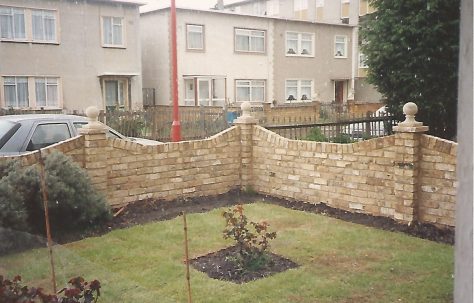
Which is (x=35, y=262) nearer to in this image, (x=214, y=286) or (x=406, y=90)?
(x=214, y=286)

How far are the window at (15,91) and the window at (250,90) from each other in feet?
38.2

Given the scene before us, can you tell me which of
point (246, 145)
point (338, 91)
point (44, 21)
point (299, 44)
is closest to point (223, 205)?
point (246, 145)

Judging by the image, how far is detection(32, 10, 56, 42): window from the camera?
21406mm

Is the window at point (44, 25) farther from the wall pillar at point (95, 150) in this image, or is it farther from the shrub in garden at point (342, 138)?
the wall pillar at point (95, 150)

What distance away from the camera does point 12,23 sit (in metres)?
20.8

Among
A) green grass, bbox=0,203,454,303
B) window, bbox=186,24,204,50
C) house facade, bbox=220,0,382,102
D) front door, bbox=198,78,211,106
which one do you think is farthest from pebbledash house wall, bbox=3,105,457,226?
house facade, bbox=220,0,382,102

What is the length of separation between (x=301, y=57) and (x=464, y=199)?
30936 mm

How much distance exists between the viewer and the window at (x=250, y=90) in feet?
94.8

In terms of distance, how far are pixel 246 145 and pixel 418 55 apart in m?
4.86

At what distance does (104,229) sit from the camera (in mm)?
7004

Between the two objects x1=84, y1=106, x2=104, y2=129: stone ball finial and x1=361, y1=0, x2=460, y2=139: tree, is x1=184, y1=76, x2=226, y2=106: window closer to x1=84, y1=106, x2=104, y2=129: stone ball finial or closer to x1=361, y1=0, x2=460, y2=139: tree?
x1=361, y1=0, x2=460, y2=139: tree

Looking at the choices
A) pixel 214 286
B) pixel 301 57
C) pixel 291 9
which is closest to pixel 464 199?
pixel 214 286

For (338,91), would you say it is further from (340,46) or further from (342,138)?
(342,138)

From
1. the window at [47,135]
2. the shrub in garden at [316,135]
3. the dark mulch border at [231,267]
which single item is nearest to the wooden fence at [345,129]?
the shrub in garden at [316,135]
